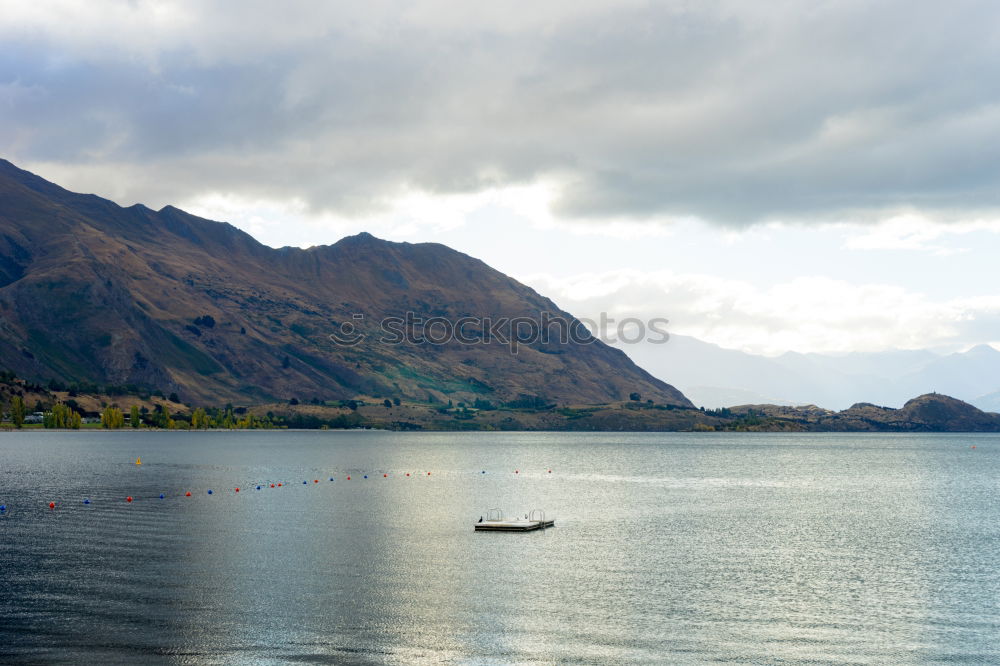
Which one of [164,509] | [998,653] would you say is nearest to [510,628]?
[998,653]

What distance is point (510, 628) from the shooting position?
66125mm

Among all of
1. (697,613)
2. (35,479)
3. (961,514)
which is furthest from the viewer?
(35,479)

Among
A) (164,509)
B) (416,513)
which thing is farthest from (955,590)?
(164,509)

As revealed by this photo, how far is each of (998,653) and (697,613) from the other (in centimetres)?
2087

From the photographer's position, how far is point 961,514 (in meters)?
150

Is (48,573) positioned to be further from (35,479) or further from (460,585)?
(35,479)

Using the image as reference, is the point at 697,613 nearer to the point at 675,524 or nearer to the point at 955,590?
the point at 955,590

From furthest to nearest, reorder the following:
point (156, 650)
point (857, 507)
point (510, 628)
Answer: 1. point (857, 507)
2. point (510, 628)
3. point (156, 650)

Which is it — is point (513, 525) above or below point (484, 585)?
above

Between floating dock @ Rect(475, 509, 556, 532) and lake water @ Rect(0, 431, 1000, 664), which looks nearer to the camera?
lake water @ Rect(0, 431, 1000, 664)

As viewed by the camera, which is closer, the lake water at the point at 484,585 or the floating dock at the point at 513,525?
the lake water at the point at 484,585

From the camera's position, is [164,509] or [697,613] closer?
[697,613]

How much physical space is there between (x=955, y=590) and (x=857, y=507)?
271 feet

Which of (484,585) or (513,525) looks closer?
(484,585)
